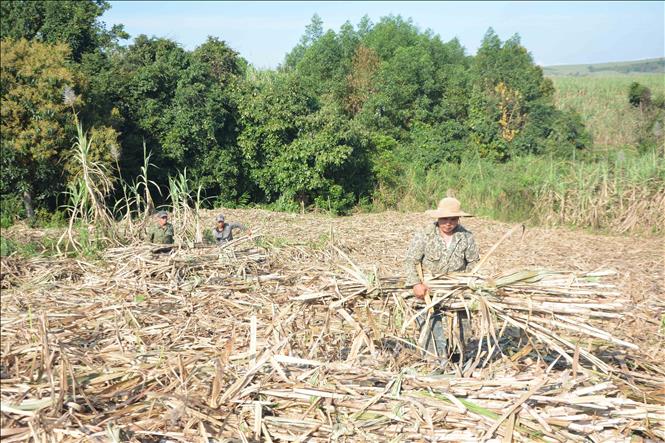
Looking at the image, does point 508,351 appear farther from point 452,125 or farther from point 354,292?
point 452,125

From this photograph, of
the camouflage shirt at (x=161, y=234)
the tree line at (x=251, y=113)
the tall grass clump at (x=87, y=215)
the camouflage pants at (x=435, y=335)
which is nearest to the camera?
the camouflage pants at (x=435, y=335)

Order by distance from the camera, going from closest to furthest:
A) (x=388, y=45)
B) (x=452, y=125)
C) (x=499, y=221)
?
1. (x=499, y=221)
2. (x=452, y=125)
3. (x=388, y=45)

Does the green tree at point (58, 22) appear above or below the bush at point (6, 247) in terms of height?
above

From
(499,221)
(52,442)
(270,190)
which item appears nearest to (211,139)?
(270,190)

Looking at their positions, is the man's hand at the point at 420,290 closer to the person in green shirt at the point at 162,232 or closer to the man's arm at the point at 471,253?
Answer: the man's arm at the point at 471,253

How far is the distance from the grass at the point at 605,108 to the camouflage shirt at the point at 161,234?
15764 mm

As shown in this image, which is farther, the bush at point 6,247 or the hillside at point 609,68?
the hillside at point 609,68

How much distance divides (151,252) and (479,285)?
320cm

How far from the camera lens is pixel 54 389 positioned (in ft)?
10.2

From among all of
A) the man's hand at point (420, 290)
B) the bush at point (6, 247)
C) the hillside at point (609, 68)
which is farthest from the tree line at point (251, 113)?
the hillside at point (609, 68)

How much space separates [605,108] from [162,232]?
2140cm

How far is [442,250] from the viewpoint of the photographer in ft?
13.4

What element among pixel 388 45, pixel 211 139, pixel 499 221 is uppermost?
pixel 388 45

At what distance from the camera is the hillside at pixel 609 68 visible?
71562mm
